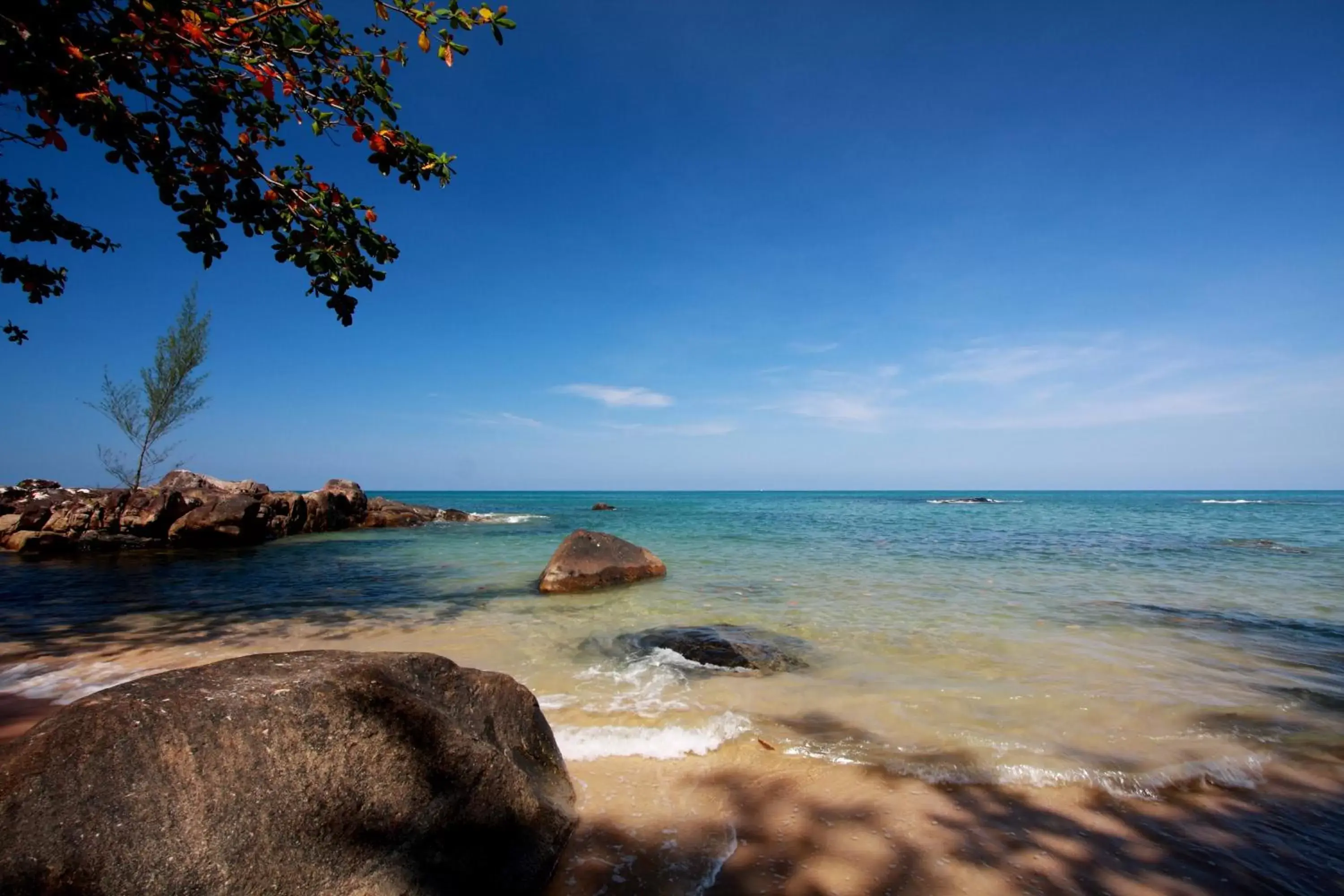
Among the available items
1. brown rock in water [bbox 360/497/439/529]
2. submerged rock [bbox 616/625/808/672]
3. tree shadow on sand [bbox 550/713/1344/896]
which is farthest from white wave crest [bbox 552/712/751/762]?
brown rock in water [bbox 360/497/439/529]

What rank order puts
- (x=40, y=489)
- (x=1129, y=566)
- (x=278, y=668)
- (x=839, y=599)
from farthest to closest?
(x=40, y=489) < (x=1129, y=566) < (x=839, y=599) < (x=278, y=668)

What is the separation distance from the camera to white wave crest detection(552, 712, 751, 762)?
12.8 ft

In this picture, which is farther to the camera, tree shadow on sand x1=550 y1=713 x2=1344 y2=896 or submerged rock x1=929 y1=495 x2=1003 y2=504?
submerged rock x1=929 y1=495 x2=1003 y2=504

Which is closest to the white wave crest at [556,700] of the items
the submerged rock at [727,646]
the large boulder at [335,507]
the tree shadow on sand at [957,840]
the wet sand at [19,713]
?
the submerged rock at [727,646]

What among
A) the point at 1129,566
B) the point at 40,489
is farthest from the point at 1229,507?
the point at 40,489

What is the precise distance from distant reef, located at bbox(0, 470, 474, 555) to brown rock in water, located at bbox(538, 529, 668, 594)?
1463 centimetres

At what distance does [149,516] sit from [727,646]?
2078 cm

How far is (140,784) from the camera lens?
198 centimetres

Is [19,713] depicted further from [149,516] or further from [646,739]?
[149,516]

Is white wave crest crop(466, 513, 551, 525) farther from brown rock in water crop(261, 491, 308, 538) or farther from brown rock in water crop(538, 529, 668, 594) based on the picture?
brown rock in water crop(538, 529, 668, 594)

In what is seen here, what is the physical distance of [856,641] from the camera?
6.88 m

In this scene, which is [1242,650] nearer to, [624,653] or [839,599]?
[839,599]

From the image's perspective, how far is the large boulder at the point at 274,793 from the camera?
1.85 m

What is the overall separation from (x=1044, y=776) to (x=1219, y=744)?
5.50ft
